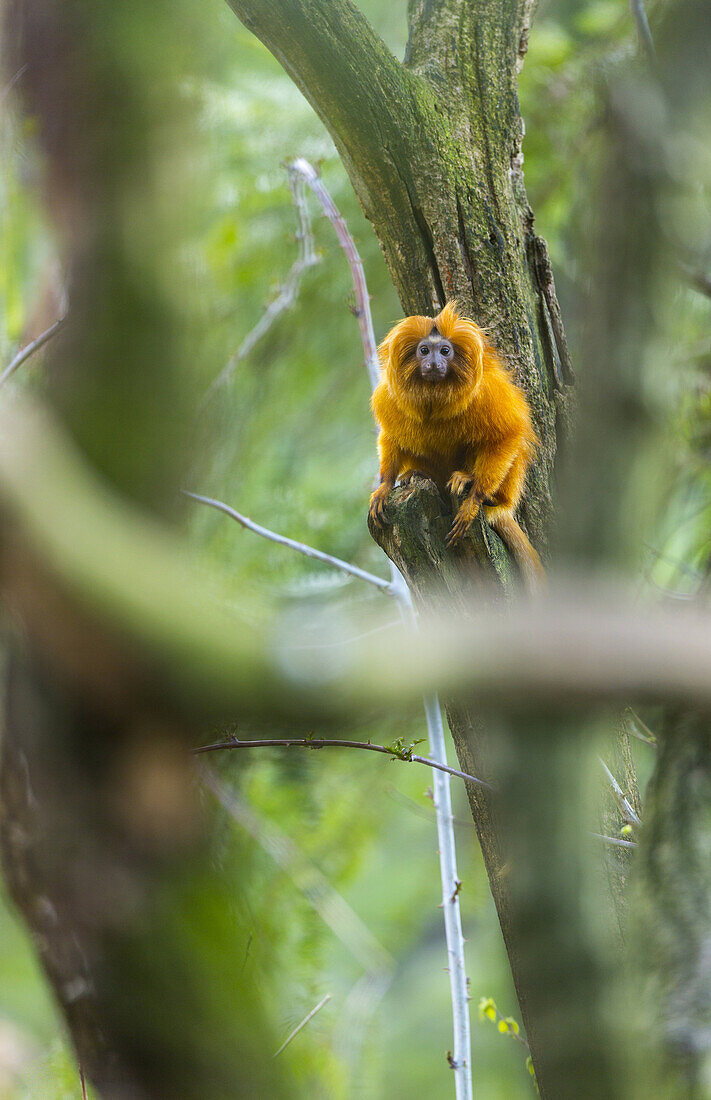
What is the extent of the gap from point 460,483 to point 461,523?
50cm

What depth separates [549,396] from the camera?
1883 mm

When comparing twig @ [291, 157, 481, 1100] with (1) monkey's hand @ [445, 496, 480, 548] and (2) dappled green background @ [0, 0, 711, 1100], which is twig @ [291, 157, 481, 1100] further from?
(2) dappled green background @ [0, 0, 711, 1100]

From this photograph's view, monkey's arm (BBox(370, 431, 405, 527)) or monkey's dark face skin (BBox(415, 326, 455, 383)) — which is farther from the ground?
monkey's dark face skin (BBox(415, 326, 455, 383))

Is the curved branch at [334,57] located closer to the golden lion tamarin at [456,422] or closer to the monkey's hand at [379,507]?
the golden lion tamarin at [456,422]

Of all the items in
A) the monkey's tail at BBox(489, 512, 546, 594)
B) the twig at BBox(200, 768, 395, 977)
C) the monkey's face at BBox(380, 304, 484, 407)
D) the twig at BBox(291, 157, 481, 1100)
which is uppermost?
the monkey's face at BBox(380, 304, 484, 407)

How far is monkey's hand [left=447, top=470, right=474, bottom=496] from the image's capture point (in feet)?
6.87

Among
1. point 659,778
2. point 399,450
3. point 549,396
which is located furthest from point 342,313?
point 659,778

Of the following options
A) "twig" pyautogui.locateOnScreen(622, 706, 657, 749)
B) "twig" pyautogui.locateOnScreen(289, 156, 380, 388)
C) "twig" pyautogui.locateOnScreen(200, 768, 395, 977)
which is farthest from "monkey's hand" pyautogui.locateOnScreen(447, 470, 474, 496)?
"twig" pyautogui.locateOnScreen(200, 768, 395, 977)

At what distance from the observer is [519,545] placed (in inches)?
67.7

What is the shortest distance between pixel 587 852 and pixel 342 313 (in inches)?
144

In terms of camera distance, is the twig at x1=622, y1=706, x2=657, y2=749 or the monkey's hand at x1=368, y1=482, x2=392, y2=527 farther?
the monkey's hand at x1=368, y1=482, x2=392, y2=527

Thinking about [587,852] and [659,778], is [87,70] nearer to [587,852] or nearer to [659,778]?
[587,852]

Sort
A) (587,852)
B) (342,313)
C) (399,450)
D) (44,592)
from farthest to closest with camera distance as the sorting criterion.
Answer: (342,313) < (399,450) < (587,852) < (44,592)

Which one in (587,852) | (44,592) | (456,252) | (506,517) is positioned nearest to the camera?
(44,592)
